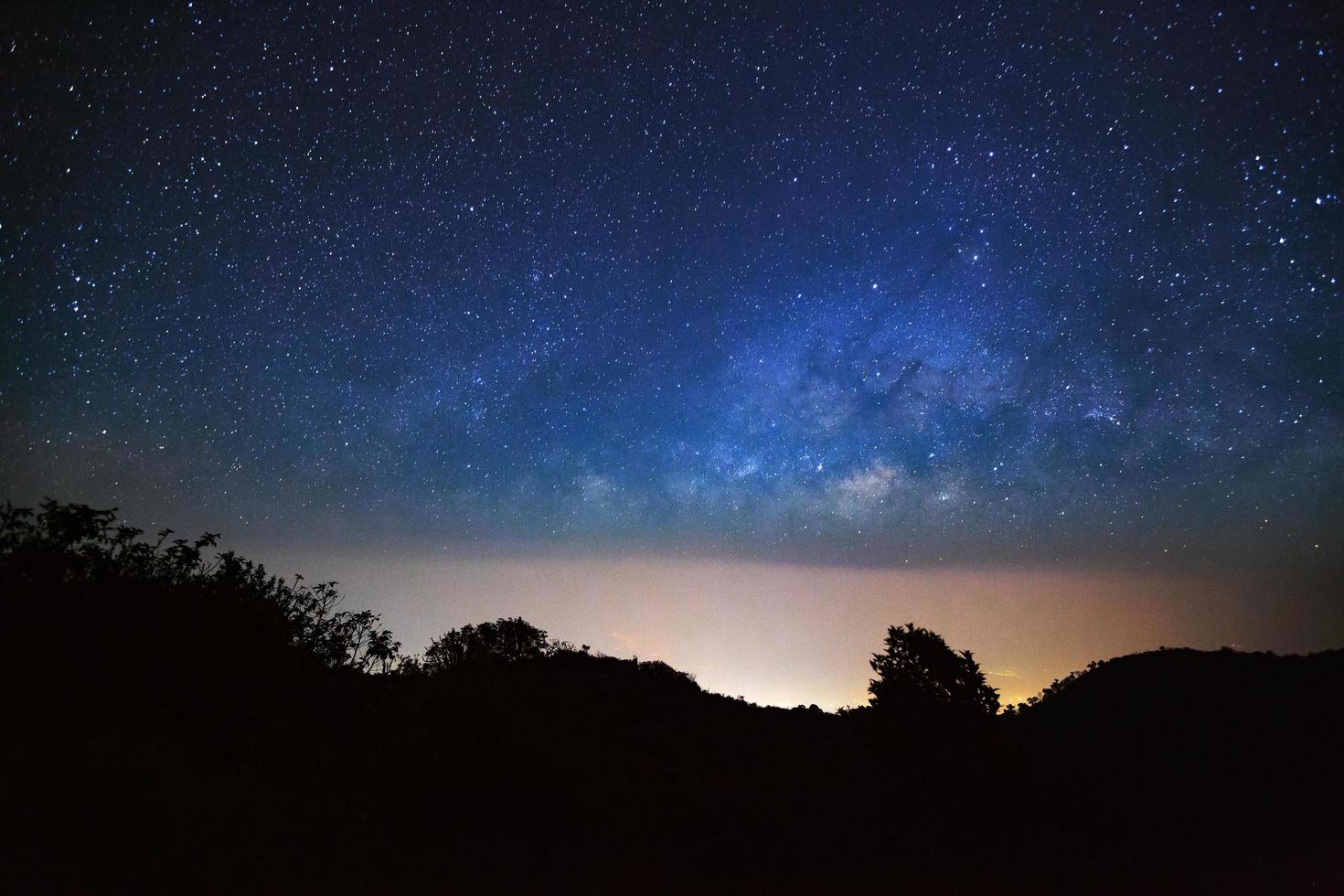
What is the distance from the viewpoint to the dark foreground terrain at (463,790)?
7.34m

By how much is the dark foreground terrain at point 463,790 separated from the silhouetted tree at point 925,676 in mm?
693

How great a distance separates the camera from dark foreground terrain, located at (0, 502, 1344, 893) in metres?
7.34

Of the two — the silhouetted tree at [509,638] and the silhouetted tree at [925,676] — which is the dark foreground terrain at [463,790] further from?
the silhouetted tree at [509,638]

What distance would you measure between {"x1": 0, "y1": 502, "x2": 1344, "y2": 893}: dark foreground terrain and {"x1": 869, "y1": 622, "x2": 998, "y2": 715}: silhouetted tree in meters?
0.69

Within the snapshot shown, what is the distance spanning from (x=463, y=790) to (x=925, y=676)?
36.8 ft

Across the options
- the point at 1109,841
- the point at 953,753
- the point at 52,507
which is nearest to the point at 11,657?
the point at 52,507

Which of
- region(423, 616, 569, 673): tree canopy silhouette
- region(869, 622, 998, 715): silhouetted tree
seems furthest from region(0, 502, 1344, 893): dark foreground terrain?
region(423, 616, 569, 673): tree canopy silhouette

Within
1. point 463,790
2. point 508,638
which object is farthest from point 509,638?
point 463,790

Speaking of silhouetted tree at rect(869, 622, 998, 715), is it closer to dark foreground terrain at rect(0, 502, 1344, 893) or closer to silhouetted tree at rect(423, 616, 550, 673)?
dark foreground terrain at rect(0, 502, 1344, 893)

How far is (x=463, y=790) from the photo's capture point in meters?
9.87

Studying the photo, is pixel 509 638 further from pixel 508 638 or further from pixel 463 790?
pixel 463 790

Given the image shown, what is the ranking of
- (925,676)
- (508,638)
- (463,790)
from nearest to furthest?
(463,790)
(925,676)
(508,638)

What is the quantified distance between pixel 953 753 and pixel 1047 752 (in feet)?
37.4

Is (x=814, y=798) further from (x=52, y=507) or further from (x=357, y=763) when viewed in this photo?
(x=52, y=507)
